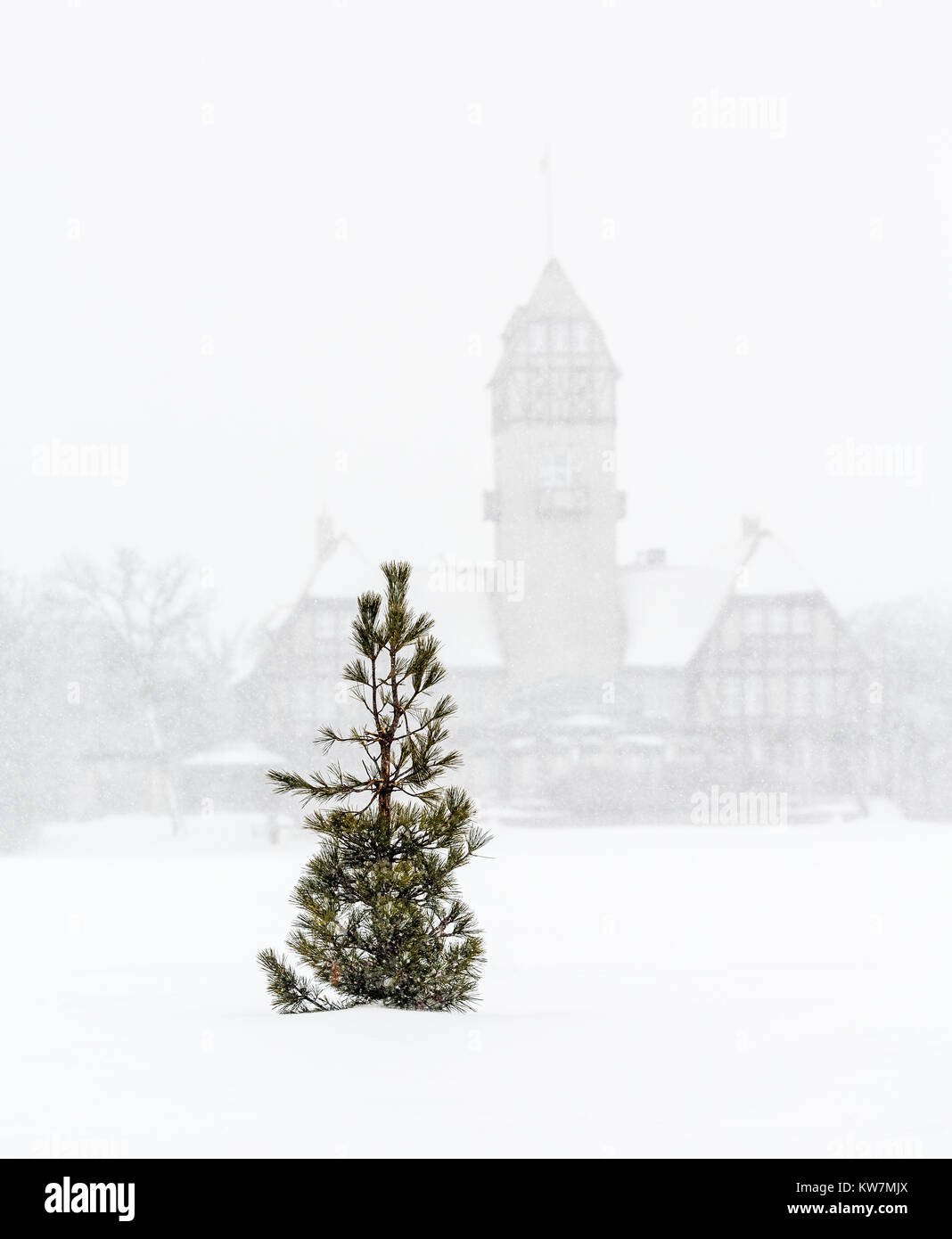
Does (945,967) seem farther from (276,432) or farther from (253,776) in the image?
(276,432)

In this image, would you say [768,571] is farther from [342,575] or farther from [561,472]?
[342,575]

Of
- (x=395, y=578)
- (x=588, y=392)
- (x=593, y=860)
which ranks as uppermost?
(x=588, y=392)

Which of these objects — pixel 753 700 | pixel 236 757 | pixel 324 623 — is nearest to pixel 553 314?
pixel 324 623

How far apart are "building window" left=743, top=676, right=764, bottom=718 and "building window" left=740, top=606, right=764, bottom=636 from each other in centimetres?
127

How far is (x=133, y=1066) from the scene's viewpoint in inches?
292

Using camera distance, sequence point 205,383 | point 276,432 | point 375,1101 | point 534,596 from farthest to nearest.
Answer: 1. point 205,383
2. point 276,432
3. point 534,596
4. point 375,1101

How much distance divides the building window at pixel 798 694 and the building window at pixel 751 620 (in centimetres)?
159

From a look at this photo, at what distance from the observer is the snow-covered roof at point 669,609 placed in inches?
1683

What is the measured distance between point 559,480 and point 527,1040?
36.6 metres

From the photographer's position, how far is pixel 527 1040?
26.6ft

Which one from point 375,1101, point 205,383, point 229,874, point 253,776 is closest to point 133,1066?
point 375,1101

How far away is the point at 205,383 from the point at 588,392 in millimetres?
46260

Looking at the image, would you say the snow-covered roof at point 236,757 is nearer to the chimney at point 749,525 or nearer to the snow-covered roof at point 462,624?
the snow-covered roof at point 462,624

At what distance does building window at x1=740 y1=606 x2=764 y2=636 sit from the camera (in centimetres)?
4141
